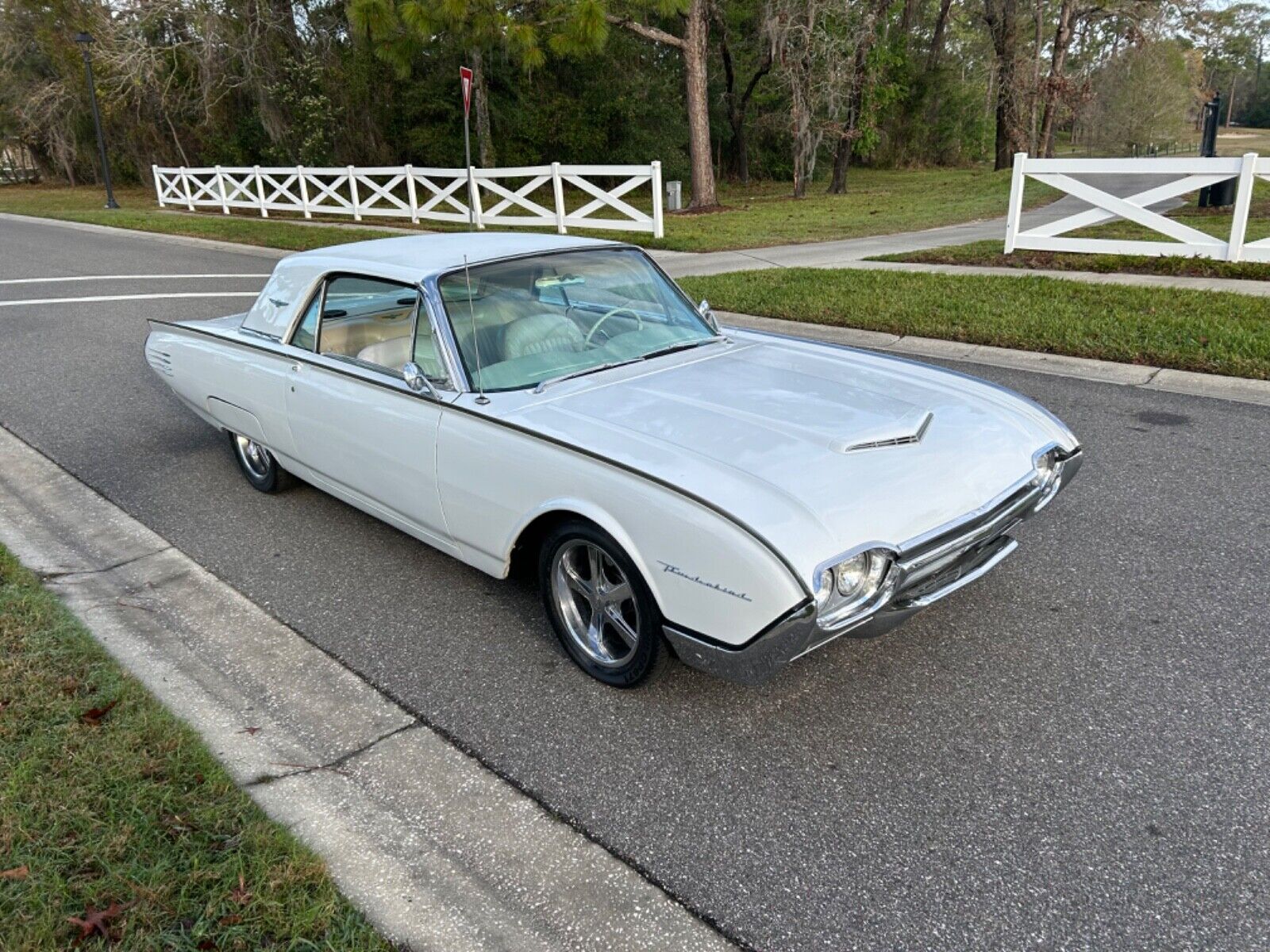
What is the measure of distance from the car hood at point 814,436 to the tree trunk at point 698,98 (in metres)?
17.4

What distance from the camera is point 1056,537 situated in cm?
439

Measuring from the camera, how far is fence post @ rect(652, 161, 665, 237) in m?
15.3

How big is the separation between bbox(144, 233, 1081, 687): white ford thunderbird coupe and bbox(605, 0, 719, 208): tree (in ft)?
52.3

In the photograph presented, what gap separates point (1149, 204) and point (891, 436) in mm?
9278

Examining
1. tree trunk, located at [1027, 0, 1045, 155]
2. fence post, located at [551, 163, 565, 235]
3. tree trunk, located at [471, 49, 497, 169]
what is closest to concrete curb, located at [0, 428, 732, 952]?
fence post, located at [551, 163, 565, 235]

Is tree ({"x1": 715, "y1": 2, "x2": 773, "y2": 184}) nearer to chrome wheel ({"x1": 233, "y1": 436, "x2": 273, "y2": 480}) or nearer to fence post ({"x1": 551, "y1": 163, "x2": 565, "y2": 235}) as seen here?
fence post ({"x1": 551, "y1": 163, "x2": 565, "y2": 235})

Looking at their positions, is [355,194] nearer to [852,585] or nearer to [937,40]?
[852,585]

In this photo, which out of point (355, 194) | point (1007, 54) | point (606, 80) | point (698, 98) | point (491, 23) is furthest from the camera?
point (606, 80)

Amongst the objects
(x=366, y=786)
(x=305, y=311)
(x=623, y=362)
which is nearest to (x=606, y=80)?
(x=305, y=311)

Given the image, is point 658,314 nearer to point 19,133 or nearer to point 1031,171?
point 1031,171

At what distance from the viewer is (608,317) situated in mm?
4180

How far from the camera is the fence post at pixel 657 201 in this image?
15.3 m

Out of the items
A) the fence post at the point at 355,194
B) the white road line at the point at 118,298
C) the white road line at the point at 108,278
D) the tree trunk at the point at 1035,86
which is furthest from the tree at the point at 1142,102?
the white road line at the point at 118,298

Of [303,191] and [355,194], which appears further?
[303,191]
